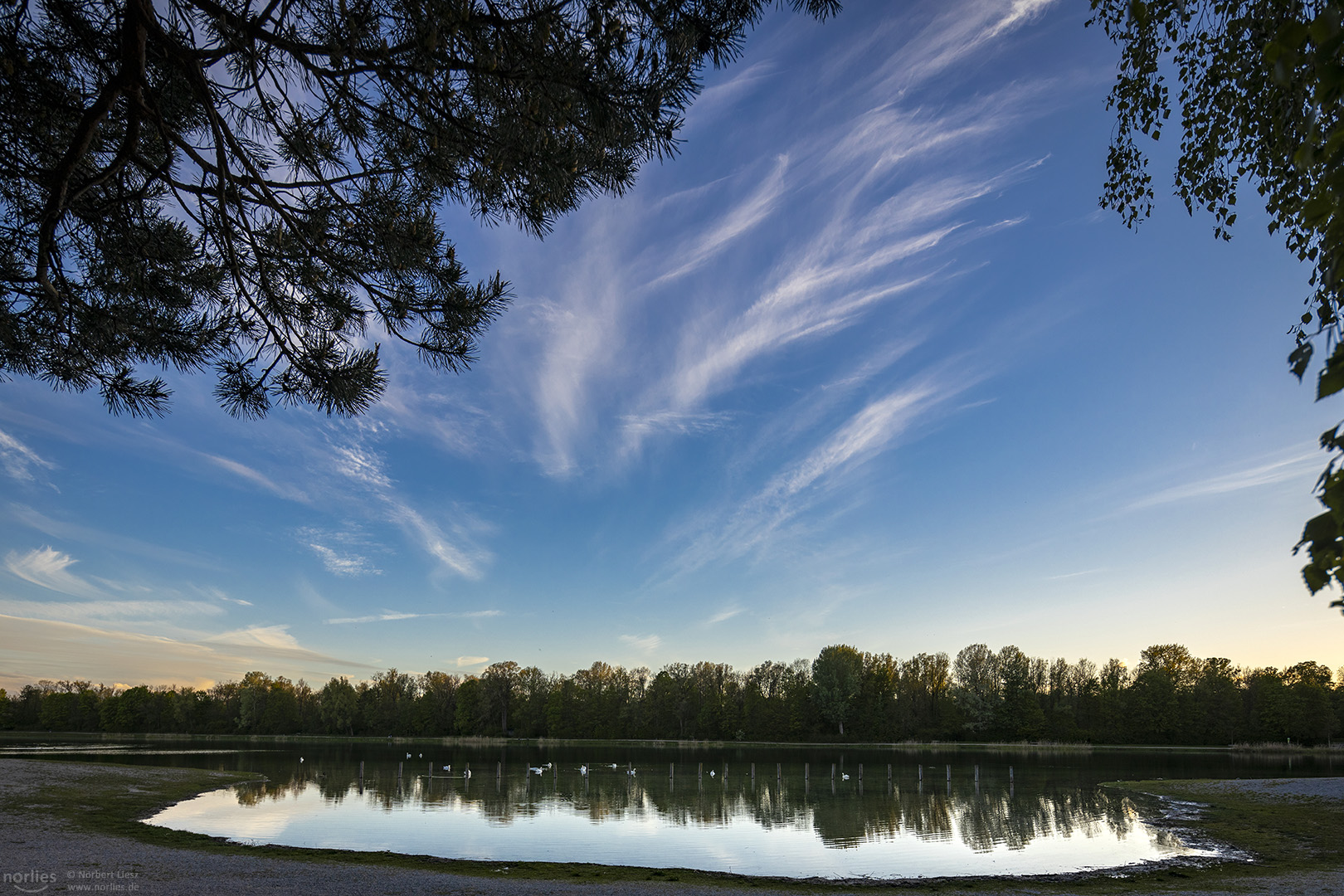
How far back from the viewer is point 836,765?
5462cm

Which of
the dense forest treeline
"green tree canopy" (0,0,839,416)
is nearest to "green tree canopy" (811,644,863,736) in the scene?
the dense forest treeline

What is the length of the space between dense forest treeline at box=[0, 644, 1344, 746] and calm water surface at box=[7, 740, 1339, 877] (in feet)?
90.9

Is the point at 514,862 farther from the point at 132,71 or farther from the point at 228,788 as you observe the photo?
the point at 228,788

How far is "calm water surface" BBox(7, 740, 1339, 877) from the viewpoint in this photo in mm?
20672

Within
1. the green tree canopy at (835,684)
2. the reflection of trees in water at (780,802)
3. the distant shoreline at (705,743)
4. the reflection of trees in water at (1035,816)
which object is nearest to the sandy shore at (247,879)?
the reflection of trees in water at (780,802)

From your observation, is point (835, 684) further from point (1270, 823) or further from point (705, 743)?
point (1270, 823)

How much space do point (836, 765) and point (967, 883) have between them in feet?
135

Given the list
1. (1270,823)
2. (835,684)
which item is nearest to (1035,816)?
(1270,823)

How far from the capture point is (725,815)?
29.1m

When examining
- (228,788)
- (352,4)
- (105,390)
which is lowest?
(228,788)

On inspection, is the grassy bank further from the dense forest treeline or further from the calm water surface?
the dense forest treeline

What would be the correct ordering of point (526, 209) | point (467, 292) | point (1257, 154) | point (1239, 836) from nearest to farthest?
point (1257, 154)
point (526, 209)
point (467, 292)
point (1239, 836)

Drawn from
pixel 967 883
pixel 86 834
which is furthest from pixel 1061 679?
pixel 86 834

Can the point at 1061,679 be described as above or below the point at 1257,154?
below
